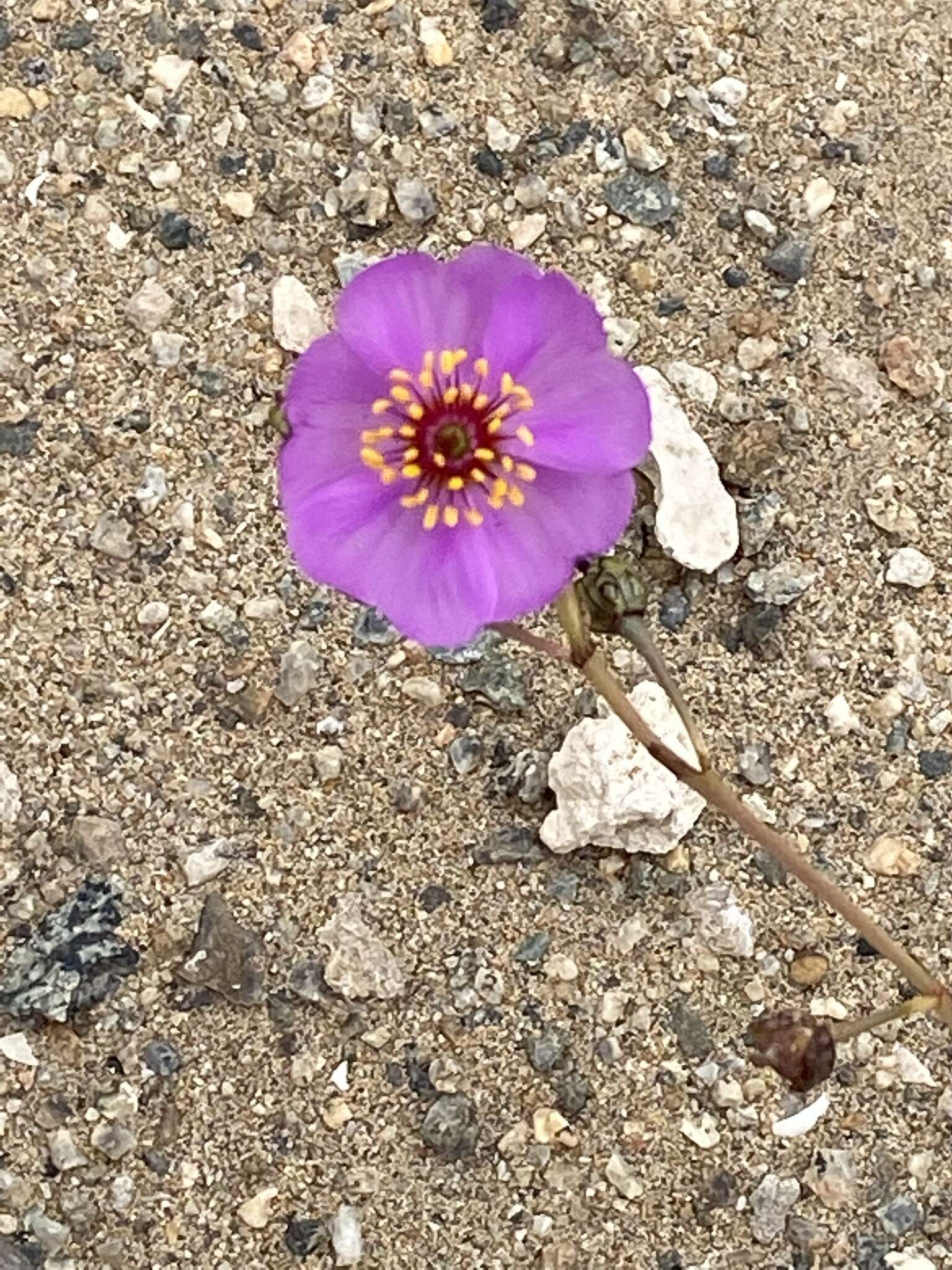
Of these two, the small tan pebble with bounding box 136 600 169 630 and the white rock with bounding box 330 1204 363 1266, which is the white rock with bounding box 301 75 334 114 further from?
the white rock with bounding box 330 1204 363 1266

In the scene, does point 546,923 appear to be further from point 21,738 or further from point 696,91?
point 696,91

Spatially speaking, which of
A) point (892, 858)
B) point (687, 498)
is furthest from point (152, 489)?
point (892, 858)

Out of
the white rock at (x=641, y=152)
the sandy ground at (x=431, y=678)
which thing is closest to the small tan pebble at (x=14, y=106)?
the sandy ground at (x=431, y=678)

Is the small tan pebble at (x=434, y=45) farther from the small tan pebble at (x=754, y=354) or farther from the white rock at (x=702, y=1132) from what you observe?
the white rock at (x=702, y=1132)

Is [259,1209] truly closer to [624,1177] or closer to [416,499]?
[624,1177]

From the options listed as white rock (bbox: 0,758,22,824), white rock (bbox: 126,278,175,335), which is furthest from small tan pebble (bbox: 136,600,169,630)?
white rock (bbox: 126,278,175,335)

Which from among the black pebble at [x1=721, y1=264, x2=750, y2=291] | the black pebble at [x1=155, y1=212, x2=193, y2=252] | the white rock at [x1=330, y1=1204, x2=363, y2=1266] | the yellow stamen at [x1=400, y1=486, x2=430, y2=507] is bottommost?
the white rock at [x1=330, y1=1204, x2=363, y2=1266]
